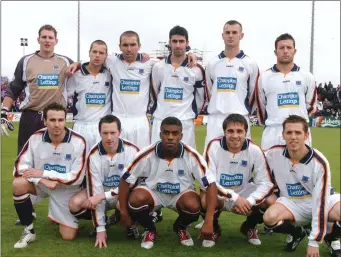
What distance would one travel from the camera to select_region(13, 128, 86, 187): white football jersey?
3.99 metres

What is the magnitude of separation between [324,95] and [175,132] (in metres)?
14.9

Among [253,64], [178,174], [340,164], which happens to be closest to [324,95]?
[253,64]

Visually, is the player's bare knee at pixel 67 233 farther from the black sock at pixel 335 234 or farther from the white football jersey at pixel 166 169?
the black sock at pixel 335 234

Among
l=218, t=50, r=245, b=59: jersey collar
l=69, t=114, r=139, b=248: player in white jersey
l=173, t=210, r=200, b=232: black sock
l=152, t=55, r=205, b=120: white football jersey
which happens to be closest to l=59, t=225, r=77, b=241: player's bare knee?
l=69, t=114, r=139, b=248: player in white jersey

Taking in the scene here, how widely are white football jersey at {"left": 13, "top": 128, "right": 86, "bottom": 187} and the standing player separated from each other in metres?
0.74

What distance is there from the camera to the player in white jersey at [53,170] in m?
3.85

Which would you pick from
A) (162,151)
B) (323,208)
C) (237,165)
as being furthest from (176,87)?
(323,208)

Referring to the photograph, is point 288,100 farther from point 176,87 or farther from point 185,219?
point 185,219

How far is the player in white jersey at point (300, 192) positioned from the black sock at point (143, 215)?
106cm

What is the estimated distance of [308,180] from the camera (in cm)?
353

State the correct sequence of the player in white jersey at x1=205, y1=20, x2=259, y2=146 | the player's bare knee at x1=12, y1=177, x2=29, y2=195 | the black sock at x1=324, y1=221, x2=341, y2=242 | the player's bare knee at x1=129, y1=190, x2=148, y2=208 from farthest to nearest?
the player in white jersey at x1=205, y1=20, x2=259, y2=146 < the player's bare knee at x1=12, y1=177, x2=29, y2=195 < the player's bare knee at x1=129, y1=190, x2=148, y2=208 < the black sock at x1=324, y1=221, x2=341, y2=242

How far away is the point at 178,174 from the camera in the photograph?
3.82 meters

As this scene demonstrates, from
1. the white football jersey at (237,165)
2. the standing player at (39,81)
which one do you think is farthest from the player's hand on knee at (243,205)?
the standing player at (39,81)

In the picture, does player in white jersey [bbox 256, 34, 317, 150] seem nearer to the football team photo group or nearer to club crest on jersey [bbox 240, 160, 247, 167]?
the football team photo group
